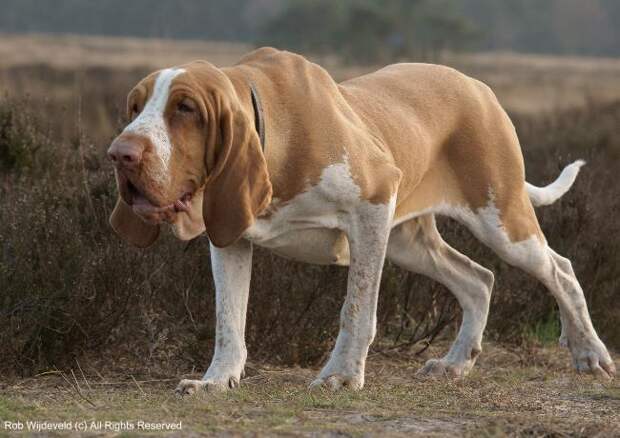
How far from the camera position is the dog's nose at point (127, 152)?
4.77 m

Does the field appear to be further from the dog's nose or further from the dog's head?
the dog's nose

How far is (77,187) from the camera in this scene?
719cm

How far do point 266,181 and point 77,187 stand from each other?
91.9 inches

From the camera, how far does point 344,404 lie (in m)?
5.08

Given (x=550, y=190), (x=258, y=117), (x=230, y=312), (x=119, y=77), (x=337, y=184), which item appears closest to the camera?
(x=258, y=117)

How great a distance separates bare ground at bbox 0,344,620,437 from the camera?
4648 mm

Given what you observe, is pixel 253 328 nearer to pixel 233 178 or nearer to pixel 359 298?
pixel 359 298

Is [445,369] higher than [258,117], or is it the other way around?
[258,117]

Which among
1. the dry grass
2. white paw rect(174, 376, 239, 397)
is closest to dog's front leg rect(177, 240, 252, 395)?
white paw rect(174, 376, 239, 397)

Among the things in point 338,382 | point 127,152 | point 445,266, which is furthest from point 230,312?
point 445,266

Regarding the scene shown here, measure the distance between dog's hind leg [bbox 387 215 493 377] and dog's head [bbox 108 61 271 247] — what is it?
5.69 feet

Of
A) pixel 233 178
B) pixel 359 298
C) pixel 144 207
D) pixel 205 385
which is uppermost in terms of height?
pixel 233 178

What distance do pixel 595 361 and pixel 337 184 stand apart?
200 cm

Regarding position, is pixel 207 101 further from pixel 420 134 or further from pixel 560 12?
pixel 560 12
